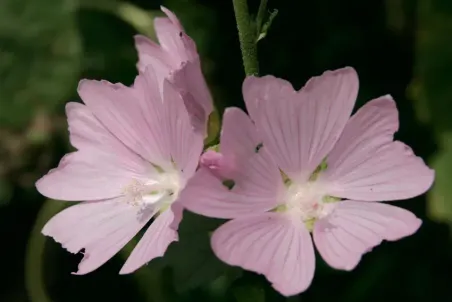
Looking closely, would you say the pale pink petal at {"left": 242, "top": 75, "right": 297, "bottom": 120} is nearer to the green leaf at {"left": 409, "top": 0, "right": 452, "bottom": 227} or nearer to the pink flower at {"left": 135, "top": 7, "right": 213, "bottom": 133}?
the pink flower at {"left": 135, "top": 7, "right": 213, "bottom": 133}

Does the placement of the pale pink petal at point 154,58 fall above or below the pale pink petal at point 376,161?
above

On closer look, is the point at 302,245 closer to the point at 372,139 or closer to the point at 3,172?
the point at 372,139

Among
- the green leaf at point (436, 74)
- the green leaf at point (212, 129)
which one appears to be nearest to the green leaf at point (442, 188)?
the green leaf at point (436, 74)

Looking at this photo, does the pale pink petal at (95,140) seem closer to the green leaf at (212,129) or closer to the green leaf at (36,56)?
the green leaf at (212,129)

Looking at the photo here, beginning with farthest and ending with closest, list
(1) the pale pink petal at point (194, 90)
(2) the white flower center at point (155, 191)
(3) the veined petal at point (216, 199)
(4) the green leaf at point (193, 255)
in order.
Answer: (4) the green leaf at point (193, 255) → (2) the white flower center at point (155, 191) → (1) the pale pink petal at point (194, 90) → (3) the veined petal at point (216, 199)

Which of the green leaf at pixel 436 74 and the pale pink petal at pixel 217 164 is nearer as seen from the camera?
the pale pink petal at pixel 217 164

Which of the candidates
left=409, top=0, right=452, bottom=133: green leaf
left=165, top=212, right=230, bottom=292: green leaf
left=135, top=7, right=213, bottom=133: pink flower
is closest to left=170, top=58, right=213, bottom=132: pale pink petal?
left=135, top=7, right=213, bottom=133: pink flower

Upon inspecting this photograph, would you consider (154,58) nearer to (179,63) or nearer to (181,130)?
(179,63)

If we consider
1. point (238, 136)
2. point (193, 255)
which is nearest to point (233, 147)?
point (238, 136)
